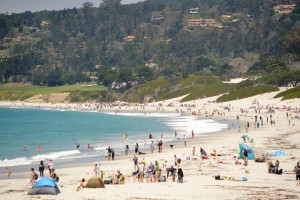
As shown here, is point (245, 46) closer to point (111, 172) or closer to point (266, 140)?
point (266, 140)

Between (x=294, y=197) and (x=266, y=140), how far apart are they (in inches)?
809

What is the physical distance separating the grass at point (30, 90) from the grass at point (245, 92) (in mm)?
46071

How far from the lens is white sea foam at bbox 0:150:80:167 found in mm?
34881

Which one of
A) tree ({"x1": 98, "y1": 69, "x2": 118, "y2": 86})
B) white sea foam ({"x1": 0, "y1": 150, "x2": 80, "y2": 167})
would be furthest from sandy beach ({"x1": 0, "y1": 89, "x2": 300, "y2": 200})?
tree ({"x1": 98, "y1": 69, "x2": 118, "y2": 86})

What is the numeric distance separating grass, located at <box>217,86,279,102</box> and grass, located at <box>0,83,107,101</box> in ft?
151

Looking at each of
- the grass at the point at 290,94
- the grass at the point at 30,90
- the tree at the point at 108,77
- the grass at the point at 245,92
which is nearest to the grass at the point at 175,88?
the grass at the point at 245,92

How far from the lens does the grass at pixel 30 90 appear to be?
141m

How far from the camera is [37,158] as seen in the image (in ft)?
122

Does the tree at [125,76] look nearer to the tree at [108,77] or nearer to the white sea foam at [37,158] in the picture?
the tree at [108,77]

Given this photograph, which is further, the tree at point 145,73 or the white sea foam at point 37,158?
the tree at point 145,73

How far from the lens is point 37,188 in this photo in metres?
22.4

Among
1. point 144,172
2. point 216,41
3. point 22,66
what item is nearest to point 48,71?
point 22,66

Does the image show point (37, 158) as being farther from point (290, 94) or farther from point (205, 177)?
point (290, 94)

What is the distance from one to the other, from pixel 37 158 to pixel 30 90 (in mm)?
114602
